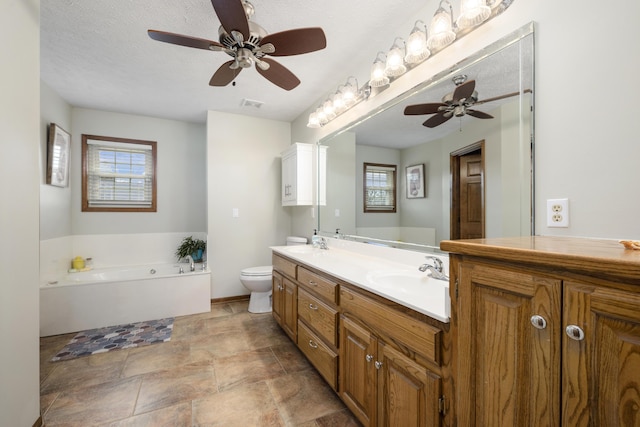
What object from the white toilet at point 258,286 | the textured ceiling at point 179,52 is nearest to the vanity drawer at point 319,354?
the white toilet at point 258,286

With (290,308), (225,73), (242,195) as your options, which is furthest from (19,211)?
(242,195)

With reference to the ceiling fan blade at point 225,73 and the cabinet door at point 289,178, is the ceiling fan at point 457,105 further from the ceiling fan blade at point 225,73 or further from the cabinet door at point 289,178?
the cabinet door at point 289,178

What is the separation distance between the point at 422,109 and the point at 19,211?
222 cm

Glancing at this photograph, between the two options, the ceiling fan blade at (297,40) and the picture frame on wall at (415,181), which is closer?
the ceiling fan blade at (297,40)

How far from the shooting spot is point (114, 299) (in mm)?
2869

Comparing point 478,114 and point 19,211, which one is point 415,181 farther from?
point 19,211

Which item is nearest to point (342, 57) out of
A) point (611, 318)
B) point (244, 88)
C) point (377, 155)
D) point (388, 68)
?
point (388, 68)

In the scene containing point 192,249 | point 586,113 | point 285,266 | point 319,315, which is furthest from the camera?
point 192,249

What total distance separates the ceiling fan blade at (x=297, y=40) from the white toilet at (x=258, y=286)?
218cm

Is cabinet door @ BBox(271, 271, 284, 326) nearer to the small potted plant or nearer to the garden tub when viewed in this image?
the garden tub

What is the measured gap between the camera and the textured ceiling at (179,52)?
68.8 inches

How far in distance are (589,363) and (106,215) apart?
14.8 feet

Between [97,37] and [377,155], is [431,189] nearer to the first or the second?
[377,155]

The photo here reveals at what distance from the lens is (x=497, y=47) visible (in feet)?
4.24
